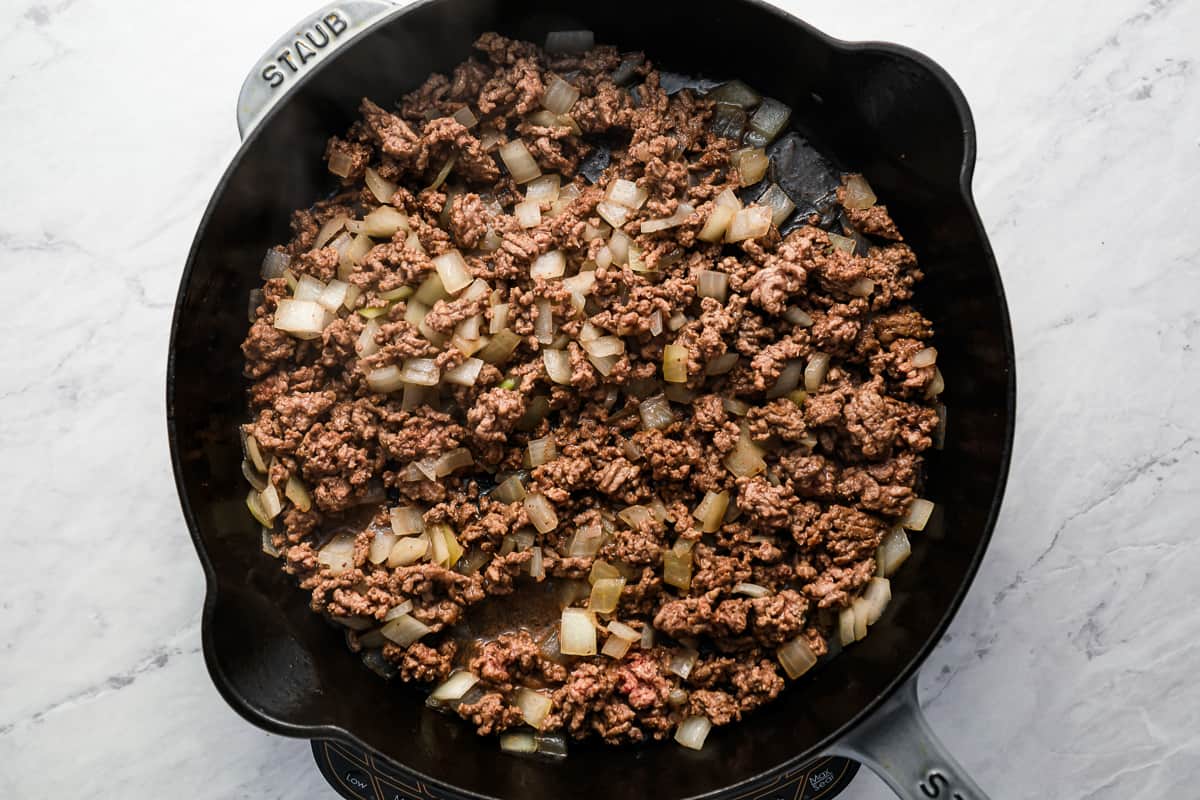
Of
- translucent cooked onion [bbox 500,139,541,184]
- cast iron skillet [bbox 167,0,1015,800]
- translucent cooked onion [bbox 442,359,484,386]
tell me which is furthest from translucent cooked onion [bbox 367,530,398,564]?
translucent cooked onion [bbox 500,139,541,184]

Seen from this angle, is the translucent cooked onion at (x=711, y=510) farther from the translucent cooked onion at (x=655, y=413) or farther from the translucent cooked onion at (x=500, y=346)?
the translucent cooked onion at (x=500, y=346)

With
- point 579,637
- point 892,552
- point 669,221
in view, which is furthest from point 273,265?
point 892,552

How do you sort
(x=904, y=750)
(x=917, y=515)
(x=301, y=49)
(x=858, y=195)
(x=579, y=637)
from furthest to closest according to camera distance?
(x=858, y=195) < (x=917, y=515) < (x=579, y=637) < (x=301, y=49) < (x=904, y=750)

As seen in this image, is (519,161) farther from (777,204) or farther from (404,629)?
(404,629)

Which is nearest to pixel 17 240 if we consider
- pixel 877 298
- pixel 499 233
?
pixel 499 233

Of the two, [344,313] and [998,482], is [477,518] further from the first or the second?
[998,482]

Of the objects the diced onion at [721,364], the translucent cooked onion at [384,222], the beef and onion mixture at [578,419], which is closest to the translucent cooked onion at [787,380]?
the beef and onion mixture at [578,419]
